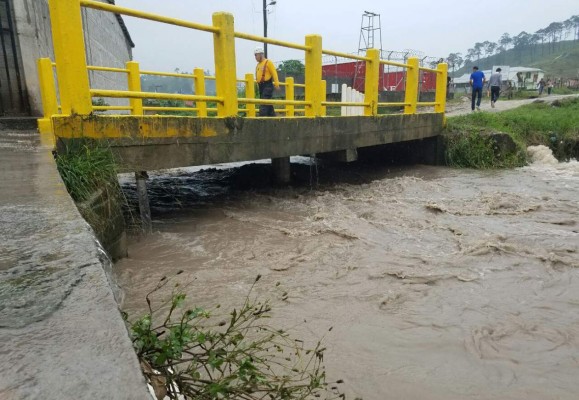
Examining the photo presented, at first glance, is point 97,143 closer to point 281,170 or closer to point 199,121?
point 199,121

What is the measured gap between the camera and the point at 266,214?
17.6 ft

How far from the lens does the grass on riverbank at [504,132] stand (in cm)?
854

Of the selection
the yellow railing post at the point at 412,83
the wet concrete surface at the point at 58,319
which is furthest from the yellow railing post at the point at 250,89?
the wet concrete surface at the point at 58,319

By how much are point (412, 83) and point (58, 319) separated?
7.48 meters

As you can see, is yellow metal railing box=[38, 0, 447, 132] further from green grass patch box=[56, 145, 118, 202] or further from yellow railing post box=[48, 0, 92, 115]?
green grass patch box=[56, 145, 118, 202]

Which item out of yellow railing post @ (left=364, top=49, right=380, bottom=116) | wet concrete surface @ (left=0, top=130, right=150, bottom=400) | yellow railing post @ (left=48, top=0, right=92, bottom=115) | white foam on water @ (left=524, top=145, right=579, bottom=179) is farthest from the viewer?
white foam on water @ (left=524, top=145, right=579, bottom=179)

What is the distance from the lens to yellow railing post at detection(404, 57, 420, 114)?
24.5 ft

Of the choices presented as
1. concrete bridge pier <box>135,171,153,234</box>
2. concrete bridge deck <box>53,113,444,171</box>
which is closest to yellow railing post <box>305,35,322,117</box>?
concrete bridge deck <box>53,113,444,171</box>

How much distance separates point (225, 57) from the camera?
442 cm

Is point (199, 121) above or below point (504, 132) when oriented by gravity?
above

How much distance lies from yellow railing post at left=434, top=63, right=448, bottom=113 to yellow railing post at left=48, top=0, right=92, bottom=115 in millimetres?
6746

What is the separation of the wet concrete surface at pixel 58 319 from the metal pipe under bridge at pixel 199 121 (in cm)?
205

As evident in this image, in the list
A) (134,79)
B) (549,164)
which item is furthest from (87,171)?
(549,164)

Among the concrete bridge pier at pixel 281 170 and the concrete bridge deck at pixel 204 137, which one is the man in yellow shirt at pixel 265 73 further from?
the concrete bridge deck at pixel 204 137
